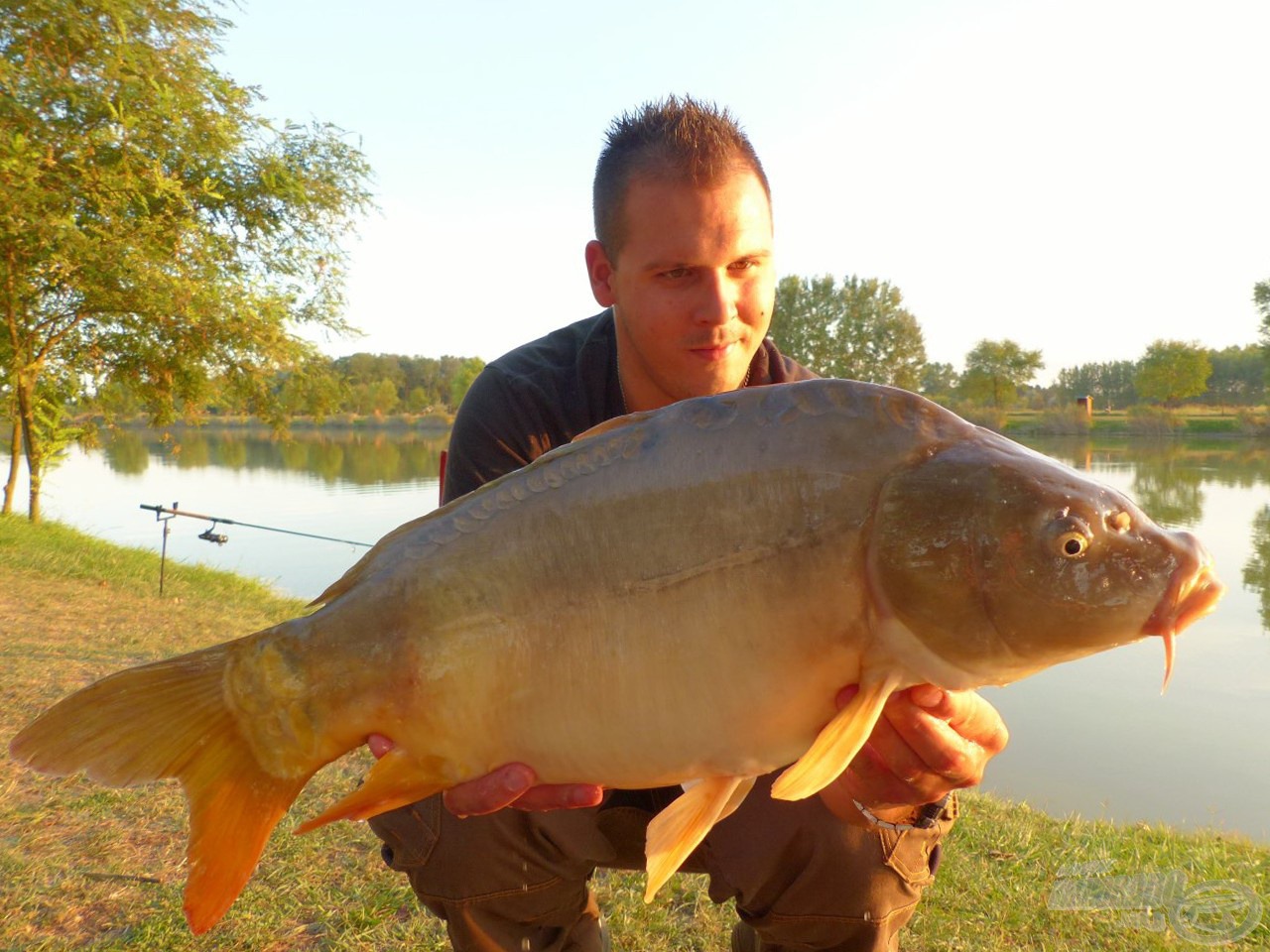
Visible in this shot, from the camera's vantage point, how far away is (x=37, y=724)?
1275 millimetres

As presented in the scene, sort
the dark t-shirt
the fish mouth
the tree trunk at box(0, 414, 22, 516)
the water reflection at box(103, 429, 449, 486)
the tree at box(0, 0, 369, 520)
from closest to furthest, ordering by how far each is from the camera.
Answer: the fish mouth, the dark t-shirt, the tree at box(0, 0, 369, 520), the tree trunk at box(0, 414, 22, 516), the water reflection at box(103, 429, 449, 486)

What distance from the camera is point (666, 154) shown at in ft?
6.61

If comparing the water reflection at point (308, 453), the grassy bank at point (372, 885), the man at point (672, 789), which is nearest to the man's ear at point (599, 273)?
the man at point (672, 789)

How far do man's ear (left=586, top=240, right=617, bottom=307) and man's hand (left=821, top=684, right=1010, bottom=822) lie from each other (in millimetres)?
1178

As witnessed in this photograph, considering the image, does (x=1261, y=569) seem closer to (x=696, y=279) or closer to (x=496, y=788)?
(x=696, y=279)

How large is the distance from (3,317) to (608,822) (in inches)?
365

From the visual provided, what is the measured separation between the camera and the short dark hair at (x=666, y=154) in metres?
1.99

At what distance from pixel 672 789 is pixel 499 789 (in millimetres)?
679

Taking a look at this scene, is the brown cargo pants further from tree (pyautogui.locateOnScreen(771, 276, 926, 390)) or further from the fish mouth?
tree (pyautogui.locateOnScreen(771, 276, 926, 390))

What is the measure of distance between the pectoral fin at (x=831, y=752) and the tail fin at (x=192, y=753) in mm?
719

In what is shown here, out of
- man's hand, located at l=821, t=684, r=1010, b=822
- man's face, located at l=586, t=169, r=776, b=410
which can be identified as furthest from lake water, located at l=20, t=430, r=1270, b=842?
man's face, located at l=586, t=169, r=776, b=410

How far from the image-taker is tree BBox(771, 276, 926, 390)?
39.8m

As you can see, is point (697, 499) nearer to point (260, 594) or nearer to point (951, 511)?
point (951, 511)

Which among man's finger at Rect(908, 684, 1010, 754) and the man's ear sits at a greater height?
the man's ear
